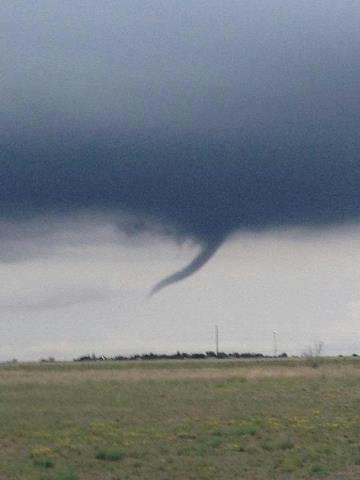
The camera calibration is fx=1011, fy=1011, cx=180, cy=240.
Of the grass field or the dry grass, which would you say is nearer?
the grass field

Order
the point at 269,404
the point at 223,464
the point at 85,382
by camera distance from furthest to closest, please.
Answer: the point at 85,382 < the point at 269,404 < the point at 223,464

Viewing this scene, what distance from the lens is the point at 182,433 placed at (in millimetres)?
30688

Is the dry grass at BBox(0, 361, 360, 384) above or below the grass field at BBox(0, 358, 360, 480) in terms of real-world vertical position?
above

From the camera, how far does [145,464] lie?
2548 centimetres

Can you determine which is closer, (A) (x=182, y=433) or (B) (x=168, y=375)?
(A) (x=182, y=433)

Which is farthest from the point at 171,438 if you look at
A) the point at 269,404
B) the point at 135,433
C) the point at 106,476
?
the point at 269,404

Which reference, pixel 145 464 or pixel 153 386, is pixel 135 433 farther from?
pixel 153 386

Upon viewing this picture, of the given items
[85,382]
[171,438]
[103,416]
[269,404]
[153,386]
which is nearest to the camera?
[171,438]

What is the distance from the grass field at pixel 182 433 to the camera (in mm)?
24672

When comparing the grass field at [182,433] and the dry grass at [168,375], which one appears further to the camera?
the dry grass at [168,375]

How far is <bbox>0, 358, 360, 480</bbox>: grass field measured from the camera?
971 inches

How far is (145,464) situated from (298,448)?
465 cm

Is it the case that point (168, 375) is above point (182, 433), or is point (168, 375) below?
above

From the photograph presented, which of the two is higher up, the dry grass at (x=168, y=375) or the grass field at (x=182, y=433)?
the dry grass at (x=168, y=375)
